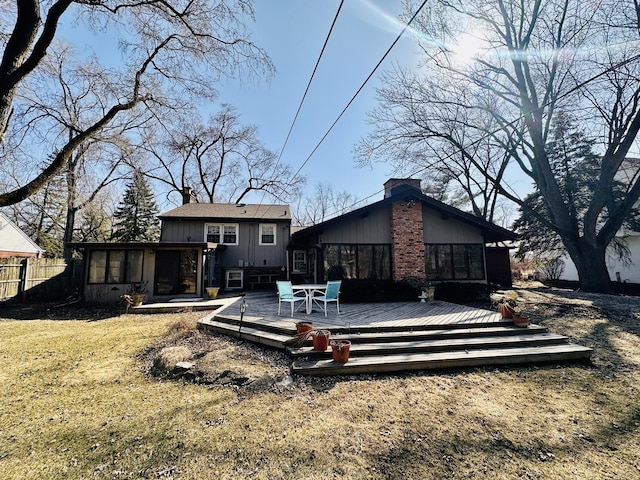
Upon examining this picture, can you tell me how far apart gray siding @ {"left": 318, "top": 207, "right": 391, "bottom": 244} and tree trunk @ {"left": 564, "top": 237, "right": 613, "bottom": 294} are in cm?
883

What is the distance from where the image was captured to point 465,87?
13.0m

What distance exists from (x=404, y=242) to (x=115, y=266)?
11.4 metres

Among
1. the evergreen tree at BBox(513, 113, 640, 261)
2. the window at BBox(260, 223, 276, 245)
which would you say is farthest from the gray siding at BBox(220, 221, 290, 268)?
the evergreen tree at BBox(513, 113, 640, 261)

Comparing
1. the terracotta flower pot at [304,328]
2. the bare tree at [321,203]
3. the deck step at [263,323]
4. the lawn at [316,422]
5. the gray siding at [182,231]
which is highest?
the bare tree at [321,203]

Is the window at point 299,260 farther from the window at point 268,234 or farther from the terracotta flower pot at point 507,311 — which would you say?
the terracotta flower pot at point 507,311

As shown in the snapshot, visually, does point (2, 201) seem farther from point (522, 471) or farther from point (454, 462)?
point (522, 471)

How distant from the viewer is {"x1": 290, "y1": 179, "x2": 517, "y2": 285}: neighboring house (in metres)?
9.88

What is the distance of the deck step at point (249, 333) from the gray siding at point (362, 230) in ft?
15.1

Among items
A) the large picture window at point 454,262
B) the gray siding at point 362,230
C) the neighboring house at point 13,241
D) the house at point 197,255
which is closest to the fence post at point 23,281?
the house at point 197,255

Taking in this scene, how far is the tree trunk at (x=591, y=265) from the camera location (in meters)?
11.6

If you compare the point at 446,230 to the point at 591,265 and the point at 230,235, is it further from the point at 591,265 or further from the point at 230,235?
the point at 230,235

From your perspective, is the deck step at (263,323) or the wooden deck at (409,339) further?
the deck step at (263,323)

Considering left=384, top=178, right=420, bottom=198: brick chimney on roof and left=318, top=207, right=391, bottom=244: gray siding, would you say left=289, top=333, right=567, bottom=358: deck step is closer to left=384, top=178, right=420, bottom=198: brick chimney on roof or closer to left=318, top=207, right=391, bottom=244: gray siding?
left=318, top=207, right=391, bottom=244: gray siding

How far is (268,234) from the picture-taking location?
50.5 ft
